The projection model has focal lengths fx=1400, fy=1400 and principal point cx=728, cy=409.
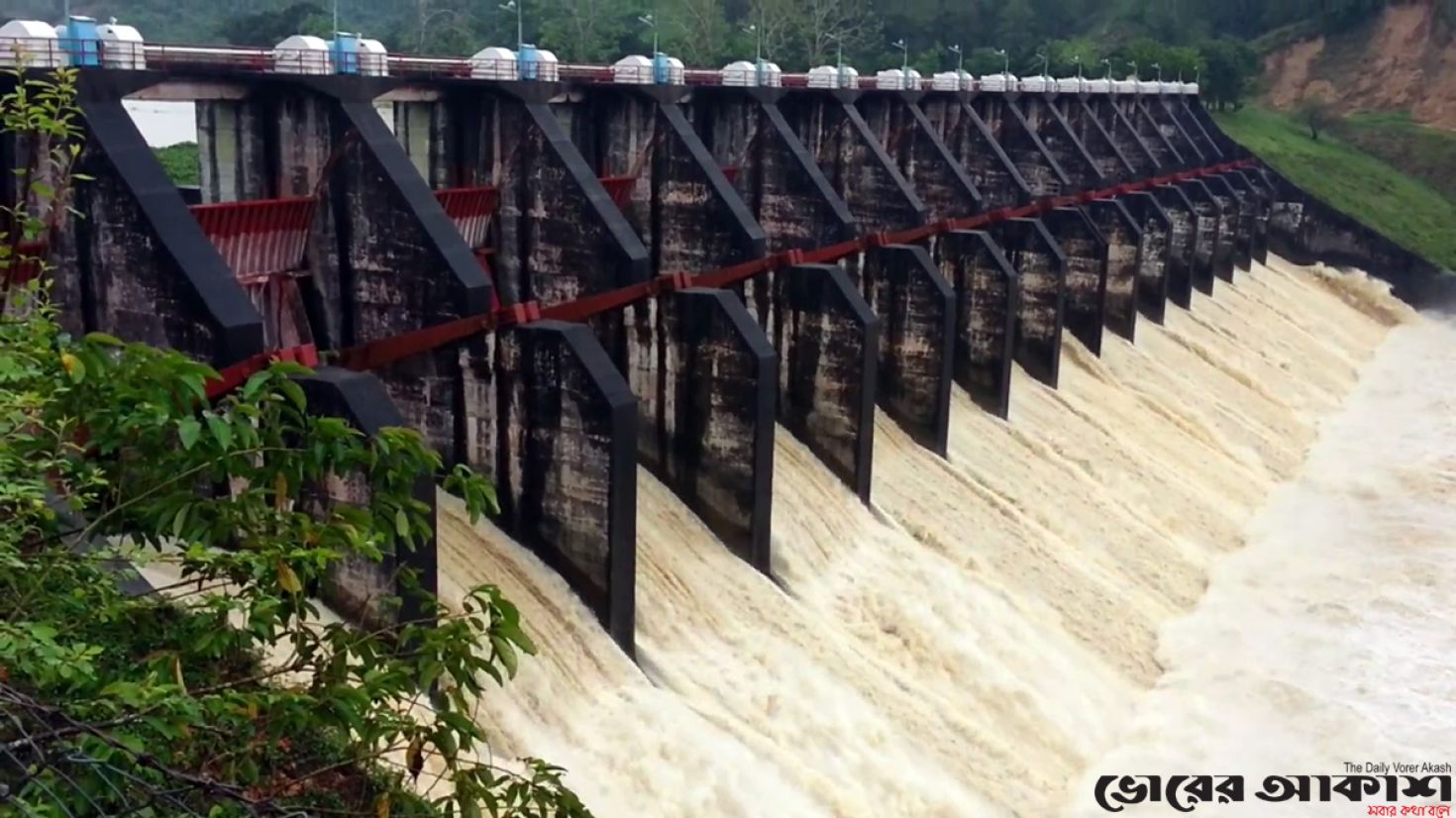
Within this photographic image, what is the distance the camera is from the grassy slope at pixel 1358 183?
5409 cm

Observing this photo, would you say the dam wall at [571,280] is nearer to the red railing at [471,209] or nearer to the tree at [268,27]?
the red railing at [471,209]

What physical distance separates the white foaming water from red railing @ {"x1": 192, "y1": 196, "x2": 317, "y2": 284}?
430 inches

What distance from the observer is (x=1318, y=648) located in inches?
799

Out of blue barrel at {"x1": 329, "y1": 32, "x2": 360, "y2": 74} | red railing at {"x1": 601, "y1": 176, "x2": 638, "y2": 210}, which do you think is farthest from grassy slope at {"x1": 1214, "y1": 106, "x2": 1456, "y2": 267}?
blue barrel at {"x1": 329, "y1": 32, "x2": 360, "y2": 74}

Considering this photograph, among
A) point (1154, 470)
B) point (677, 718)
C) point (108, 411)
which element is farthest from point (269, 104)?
point (1154, 470)

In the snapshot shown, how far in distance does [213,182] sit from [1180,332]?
27.8m

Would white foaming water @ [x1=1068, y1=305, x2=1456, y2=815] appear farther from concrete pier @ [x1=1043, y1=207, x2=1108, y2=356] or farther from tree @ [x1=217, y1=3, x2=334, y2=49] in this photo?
tree @ [x1=217, y1=3, x2=334, y2=49]

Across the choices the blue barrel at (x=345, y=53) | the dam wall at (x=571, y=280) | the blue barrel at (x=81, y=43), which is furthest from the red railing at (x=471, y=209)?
the blue barrel at (x=81, y=43)

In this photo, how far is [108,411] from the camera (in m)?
5.30

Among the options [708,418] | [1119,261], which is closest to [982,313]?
[1119,261]

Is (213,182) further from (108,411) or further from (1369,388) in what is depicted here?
(1369,388)

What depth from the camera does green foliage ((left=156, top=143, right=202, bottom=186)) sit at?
37.1 meters

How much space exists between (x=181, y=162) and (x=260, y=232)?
26.0 meters

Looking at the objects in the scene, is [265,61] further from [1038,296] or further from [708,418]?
[1038,296]
